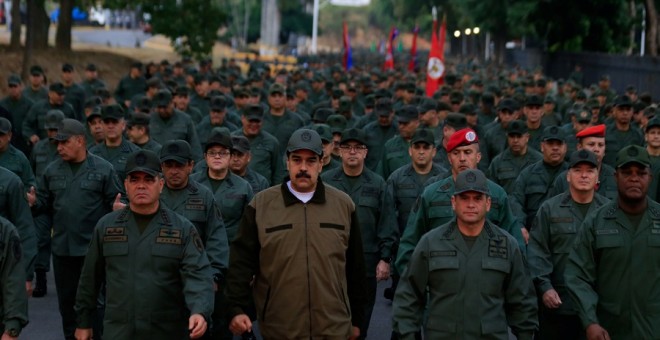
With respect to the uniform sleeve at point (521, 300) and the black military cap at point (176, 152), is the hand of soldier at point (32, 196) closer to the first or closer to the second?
the black military cap at point (176, 152)

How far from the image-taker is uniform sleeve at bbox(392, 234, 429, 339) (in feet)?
23.6

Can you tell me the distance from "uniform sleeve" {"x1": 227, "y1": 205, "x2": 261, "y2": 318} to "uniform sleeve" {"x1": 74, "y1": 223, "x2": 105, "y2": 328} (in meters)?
0.89

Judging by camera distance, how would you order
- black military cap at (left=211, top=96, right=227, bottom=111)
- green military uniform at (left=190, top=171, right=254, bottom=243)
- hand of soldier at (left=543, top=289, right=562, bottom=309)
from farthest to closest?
black military cap at (left=211, top=96, right=227, bottom=111) → green military uniform at (left=190, top=171, right=254, bottom=243) → hand of soldier at (left=543, top=289, right=562, bottom=309)

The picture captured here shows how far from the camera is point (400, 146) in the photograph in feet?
44.4

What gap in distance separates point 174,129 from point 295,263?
8.22 meters

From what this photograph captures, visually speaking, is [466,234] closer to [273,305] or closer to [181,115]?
[273,305]

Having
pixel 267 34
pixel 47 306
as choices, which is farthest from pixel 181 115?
pixel 267 34

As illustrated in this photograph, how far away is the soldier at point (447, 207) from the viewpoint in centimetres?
849

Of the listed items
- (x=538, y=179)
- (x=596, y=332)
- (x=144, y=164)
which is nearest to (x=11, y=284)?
(x=144, y=164)

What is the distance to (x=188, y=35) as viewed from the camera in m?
39.5

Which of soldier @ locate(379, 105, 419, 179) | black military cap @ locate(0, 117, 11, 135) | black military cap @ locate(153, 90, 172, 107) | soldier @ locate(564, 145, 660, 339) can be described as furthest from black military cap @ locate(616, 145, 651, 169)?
black military cap @ locate(153, 90, 172, 107)

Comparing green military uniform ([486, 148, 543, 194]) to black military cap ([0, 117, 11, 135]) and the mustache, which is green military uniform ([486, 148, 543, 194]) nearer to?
black military cap ([0, 117, 11, 135])

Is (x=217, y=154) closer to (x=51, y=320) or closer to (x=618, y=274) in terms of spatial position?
(x=51, y=320)

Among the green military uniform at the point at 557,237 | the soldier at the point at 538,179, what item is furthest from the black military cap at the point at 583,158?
the soldier at the point at 538,179
